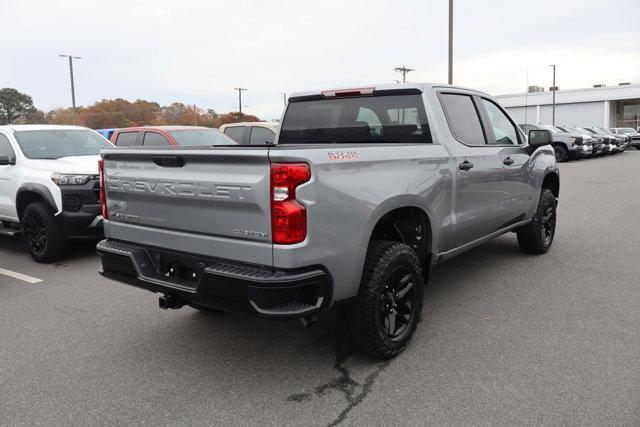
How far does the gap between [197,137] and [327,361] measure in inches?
287

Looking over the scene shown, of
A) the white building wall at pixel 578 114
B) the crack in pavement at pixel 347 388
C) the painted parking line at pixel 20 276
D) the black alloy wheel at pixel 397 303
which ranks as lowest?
the crack in pavement at pixel 347 388

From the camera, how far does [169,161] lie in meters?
3.33

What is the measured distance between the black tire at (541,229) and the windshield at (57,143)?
231 inches

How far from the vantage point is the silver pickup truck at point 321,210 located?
2918mm

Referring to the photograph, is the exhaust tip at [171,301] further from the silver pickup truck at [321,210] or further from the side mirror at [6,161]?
the side mirror at [6,161]

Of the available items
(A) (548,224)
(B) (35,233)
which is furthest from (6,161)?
(A) (548,224)

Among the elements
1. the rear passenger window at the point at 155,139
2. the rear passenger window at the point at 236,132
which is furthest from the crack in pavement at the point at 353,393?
the rear passenger window at the point at 236,132

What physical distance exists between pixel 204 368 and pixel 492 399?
186 centimetres

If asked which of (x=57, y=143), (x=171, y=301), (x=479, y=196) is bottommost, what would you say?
(x=171, y=301)

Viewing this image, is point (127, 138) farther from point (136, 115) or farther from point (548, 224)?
point (136, 115)

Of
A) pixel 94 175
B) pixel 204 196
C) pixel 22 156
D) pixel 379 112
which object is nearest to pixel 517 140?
pixel 379 112

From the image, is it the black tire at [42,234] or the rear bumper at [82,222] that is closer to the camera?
the rear bumper at [82,222]

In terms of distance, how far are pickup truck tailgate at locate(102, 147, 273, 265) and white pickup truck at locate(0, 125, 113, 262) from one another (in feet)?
9.47

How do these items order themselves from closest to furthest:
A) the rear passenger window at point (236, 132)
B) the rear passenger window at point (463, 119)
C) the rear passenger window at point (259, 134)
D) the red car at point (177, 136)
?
the rear passenger window at point (463, 119) < the red car at point (177, 136) < the rear passenger window at point (259, 134) < the rear passenger window at point (236, 132)
